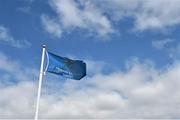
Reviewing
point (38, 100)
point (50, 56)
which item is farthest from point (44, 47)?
point (38, 100)

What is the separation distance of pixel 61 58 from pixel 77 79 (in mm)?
2459

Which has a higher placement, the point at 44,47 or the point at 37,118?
the point at 44,47

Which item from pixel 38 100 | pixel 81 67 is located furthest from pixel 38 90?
pixel 81 67

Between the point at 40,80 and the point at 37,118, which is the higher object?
the point at 40,80

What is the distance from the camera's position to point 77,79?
5950cm

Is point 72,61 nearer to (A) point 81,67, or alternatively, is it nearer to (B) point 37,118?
(A) point 81,67

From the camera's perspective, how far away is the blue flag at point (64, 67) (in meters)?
59.0

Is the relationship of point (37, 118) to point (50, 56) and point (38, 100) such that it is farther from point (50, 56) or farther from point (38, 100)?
point (50, 56)

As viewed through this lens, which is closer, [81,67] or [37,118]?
[37,118]

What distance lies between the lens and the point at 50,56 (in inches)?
2343

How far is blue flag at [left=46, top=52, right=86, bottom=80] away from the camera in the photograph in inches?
2325

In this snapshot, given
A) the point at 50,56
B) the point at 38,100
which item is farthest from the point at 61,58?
the point at 38,100

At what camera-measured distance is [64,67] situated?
59.4 m

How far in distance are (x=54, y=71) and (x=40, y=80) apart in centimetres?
152
